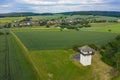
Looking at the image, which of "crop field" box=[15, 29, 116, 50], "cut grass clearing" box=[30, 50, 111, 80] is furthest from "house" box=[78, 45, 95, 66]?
"crop field" box=[15, 29, 116, 50]

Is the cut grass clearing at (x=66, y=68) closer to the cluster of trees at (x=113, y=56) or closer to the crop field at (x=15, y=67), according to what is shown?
the cluster of trees at (x=113, y=56)

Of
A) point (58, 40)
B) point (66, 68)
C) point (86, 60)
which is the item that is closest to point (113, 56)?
point (86, 60)

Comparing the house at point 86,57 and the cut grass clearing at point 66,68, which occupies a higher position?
the house at point 86,57

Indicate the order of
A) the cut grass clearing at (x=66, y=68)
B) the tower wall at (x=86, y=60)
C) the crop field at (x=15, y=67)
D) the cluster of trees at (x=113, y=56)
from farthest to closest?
1. the tower wall at (x=86, y=60)
2. the cluster of trees at (x=113, y=56)
3. the cut grass clearing at (x=66, y=68)
4. the crop field at (x=15, y=67)

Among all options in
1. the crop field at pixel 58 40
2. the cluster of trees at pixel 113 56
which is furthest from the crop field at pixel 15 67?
the cluster of trees at pixel 113 56

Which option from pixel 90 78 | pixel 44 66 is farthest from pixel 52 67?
pixel 90 78

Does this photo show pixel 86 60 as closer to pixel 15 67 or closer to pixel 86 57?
pixel 86 57

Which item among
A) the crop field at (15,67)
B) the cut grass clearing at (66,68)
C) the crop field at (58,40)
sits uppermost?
the crop field at (15,67)

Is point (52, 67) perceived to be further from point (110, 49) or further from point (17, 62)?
point (110, 49)

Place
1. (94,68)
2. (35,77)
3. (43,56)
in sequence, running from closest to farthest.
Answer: (35,77)
(94,68)
(43,56)
